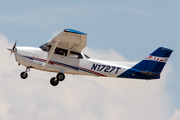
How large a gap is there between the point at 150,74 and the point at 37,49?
6304mm

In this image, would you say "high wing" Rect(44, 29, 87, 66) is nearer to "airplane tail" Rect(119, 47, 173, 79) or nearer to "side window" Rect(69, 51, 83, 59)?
"side window" Rect(69, 51, 83, 59)

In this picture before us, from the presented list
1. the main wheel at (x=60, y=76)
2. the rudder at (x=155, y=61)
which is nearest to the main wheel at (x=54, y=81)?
the main wheel at (x=60, y=76)

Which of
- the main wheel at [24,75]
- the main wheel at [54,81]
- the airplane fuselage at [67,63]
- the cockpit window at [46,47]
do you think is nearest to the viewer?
the airplane fuselage at [67,63]

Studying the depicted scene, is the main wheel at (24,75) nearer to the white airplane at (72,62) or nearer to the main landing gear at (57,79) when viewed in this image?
the white airplane at (72,62)

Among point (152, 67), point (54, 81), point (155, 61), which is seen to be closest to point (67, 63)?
point (54, 81)

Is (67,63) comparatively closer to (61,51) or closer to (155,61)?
(61,51)

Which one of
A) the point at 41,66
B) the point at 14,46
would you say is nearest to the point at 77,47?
the point at 41,66

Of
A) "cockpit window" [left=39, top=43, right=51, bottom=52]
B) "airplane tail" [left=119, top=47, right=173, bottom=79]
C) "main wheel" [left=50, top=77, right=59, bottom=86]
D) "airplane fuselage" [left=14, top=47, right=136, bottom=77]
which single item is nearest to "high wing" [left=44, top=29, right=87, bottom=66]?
"cockpit window" [left=39, top=43, right=51, bottom=52]

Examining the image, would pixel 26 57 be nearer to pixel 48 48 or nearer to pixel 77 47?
pixel 48 48

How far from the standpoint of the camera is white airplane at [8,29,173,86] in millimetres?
17734

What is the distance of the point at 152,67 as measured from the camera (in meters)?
19.4

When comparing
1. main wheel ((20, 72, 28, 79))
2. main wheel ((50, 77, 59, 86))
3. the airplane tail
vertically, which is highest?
the airplane tail

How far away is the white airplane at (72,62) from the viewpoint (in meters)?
17.7

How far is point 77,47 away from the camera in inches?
700
